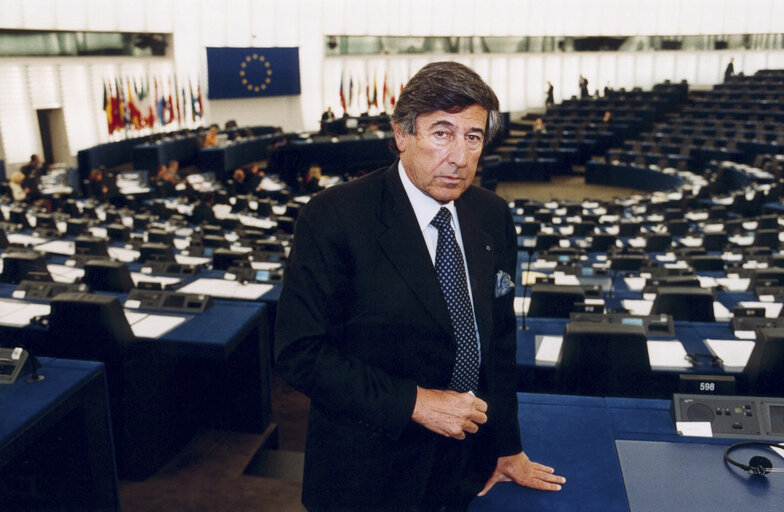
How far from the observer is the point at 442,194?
136cm

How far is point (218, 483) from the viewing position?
10.6 ft

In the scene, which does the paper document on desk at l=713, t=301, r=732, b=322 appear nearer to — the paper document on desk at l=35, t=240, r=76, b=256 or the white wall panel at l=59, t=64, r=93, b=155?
the paper document on desk at l=35, t=240, r=76, b=256

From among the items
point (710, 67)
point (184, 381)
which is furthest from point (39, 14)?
point (710, 67)

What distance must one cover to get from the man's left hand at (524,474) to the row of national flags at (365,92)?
20398 millimetres

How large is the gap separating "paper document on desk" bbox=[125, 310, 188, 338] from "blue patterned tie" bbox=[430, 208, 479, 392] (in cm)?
221

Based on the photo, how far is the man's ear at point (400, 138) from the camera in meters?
1.35

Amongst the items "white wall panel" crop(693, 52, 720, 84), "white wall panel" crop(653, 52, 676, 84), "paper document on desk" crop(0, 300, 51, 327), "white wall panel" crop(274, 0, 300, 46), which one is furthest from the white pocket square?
"white wall panel" crop(693, 52, 720, 84)

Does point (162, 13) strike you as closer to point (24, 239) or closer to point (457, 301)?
point (24, 239)

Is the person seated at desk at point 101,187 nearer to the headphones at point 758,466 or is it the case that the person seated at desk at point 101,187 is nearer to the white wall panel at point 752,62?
the headphones at point 758,466

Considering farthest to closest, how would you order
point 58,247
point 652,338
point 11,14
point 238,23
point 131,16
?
1. point 238,23
2. point 131,16
3. point 11,14
4. point 58,247
5. point 652,338

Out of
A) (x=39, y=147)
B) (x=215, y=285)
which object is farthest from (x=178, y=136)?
(x=215, y=285)

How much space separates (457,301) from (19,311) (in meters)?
3.15

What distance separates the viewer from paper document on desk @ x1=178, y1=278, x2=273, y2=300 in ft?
14.2

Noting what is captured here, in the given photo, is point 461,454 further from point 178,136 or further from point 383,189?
point 178,136
